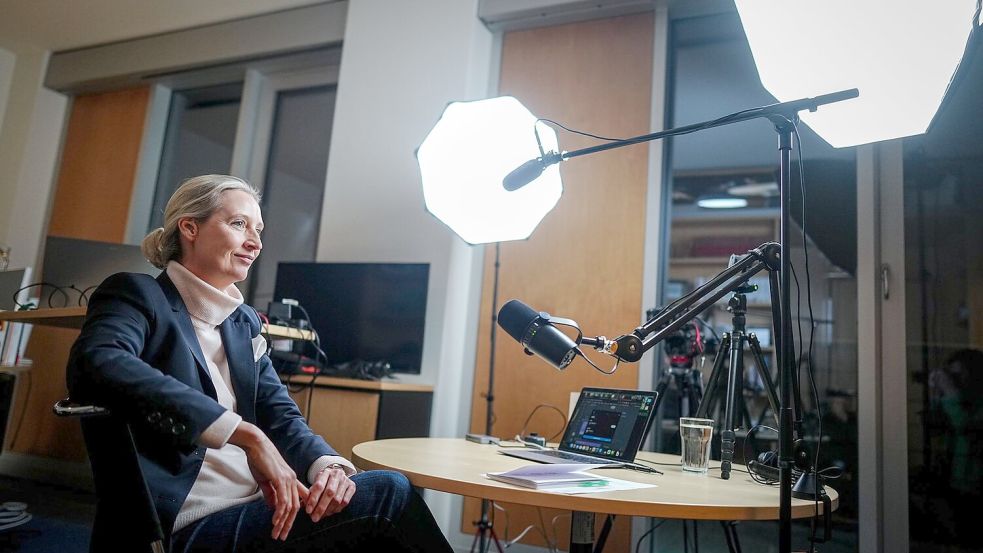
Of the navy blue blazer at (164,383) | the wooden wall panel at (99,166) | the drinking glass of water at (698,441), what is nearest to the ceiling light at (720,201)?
the drinking glass of water at (698,441)

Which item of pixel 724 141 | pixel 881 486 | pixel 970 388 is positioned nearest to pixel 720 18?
pixel 724 141

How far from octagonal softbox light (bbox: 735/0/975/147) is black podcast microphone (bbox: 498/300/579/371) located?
611 millimetres

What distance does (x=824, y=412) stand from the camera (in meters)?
2.80

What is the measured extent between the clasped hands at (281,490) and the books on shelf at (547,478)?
0.29 meters

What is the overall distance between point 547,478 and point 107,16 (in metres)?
4.46

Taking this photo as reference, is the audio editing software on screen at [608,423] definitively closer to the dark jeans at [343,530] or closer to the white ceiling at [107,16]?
the dark jeans at [343,530]

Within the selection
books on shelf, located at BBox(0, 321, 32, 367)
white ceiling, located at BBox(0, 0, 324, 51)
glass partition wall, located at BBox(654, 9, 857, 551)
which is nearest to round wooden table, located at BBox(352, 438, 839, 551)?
glass partition wall, located at BBox(654, 9, 857, 551)

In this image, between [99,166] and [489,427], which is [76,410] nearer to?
[489,427]

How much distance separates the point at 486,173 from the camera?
2.43 meters

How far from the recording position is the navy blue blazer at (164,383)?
1.04 meters

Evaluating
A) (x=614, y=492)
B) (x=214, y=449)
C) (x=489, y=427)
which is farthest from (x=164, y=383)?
(x=489, y=427)

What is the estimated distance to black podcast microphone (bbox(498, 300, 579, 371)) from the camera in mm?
1220

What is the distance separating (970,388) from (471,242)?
6.26 feet

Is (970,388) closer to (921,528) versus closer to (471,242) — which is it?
(921,528)
